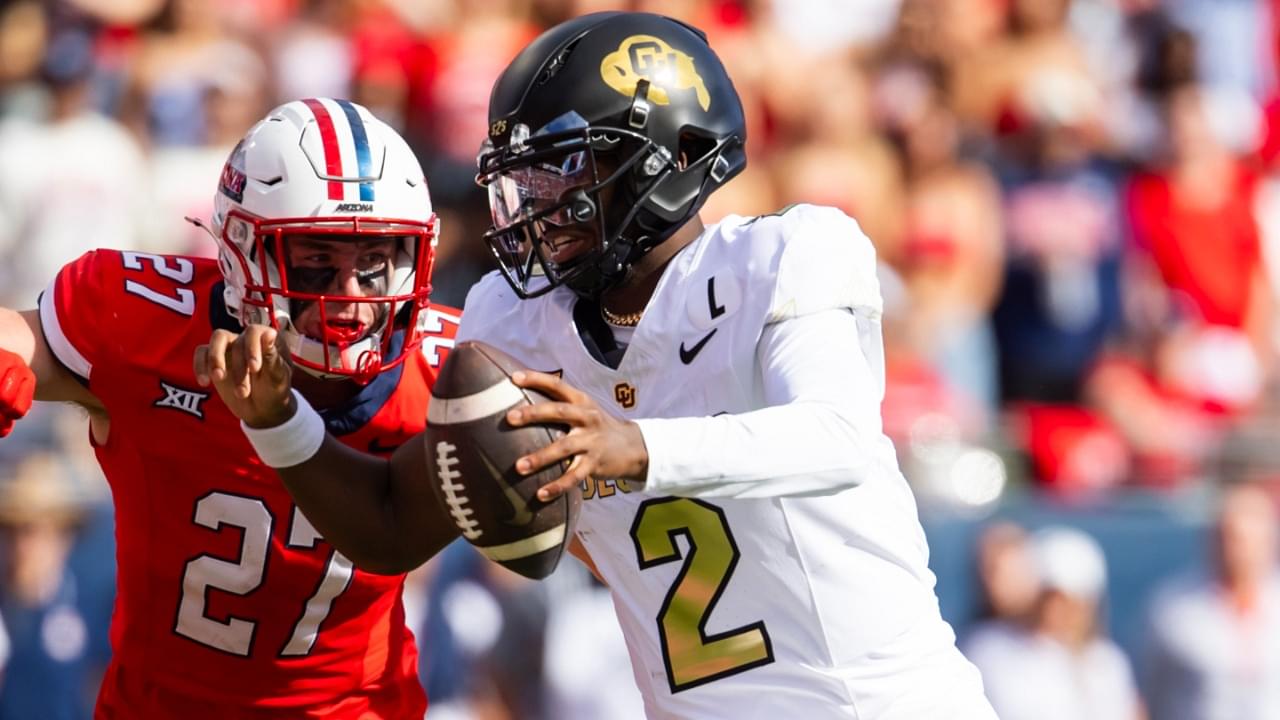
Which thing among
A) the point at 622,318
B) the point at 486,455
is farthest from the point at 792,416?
the point at 622,318

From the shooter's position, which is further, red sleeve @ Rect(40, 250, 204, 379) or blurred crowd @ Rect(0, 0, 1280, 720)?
blurred crowd @ Rect(0, 0, 1280, 720)

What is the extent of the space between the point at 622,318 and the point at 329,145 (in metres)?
0.69

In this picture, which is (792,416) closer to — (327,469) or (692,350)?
(692,350)

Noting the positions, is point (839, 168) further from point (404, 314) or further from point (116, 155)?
point (404, 314)

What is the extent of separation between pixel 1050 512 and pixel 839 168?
1566 mm

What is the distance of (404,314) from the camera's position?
3.39m

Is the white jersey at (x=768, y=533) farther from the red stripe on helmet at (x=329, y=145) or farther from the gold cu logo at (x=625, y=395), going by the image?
the red stripe on helmet at (x=329, y=145)

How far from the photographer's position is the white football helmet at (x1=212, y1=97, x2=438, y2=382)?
3289 millimetres

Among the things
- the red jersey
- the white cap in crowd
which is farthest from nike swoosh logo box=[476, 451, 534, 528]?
the white cap in crowd

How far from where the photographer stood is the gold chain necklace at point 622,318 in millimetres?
3127

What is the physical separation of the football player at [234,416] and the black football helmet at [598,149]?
0.32m

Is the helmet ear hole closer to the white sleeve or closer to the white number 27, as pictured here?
the white sleeve

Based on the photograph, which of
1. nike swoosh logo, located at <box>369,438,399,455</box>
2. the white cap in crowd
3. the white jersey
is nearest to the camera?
the white jersey

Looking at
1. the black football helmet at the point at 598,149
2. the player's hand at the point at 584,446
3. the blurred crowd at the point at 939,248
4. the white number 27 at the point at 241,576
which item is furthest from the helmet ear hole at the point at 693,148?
the blurred crowd at the point at 939,248
